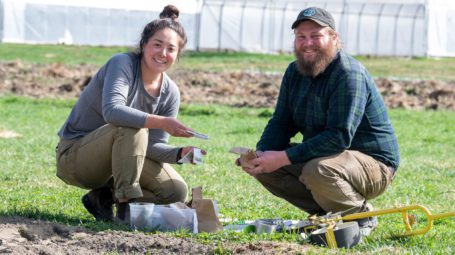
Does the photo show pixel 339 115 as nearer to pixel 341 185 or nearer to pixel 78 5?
pixel 341 185

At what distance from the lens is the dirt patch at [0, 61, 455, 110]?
1905 centimetres

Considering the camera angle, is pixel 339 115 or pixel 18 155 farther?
pixel 18 155

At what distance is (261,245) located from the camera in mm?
5203

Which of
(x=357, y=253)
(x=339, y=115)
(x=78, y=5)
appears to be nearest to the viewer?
(x=357, y=253)

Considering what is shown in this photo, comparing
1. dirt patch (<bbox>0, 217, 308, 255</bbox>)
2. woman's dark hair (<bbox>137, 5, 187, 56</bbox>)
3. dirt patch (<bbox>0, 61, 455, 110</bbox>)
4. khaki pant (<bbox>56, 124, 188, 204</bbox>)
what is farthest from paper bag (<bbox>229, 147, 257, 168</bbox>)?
dirt patch (<bbox>0, 61, 455, 110</bbox>)

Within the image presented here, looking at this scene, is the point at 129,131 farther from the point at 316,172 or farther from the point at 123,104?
the point at 316,172

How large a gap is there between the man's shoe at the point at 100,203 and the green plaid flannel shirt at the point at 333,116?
1.20 metres

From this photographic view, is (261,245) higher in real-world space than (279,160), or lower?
lower

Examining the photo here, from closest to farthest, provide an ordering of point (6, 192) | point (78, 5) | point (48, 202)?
point (48, 202), point (6, 192), point (78, 5)

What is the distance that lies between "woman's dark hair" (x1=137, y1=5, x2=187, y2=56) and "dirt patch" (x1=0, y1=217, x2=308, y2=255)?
144cm

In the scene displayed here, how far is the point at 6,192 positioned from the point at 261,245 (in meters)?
3.11

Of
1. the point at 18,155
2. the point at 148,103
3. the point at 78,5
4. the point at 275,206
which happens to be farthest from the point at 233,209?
the point at 78,5

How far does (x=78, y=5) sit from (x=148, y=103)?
121 feet

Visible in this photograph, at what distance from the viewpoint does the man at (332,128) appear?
572cm
